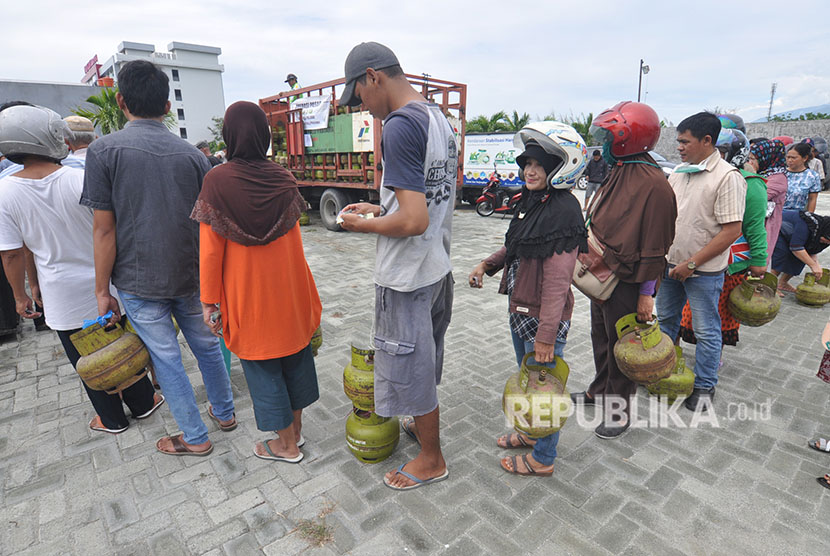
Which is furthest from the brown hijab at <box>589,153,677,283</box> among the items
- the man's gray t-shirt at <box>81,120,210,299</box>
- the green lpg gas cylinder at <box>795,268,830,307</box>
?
the green lpg gas cylinder at <box>795,268,830,307</box>

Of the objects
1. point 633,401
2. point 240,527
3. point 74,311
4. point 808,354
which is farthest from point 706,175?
point 74,311

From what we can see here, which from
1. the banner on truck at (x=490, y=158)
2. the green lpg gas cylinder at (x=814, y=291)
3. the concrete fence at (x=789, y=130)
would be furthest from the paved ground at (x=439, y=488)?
the concrete fence at (x=789, y=130)

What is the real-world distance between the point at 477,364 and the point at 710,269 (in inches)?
73.3

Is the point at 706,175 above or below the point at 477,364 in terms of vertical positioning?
above

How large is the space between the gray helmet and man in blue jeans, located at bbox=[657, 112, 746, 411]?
3.80 m

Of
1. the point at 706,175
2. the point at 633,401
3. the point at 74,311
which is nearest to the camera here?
the point at 74,311

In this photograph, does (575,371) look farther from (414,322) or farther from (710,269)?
(414,322)

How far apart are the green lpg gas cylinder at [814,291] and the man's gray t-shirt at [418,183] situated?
545 cm

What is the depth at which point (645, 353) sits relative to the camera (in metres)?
2.40

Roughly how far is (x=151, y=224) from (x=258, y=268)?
26.3 inches

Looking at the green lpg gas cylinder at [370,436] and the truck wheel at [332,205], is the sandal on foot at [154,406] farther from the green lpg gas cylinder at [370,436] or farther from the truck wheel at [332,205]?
the truck wheel at [332,205]

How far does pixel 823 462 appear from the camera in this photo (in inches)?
99.8

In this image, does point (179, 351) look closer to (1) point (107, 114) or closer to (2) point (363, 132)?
(2) point (363, 132)

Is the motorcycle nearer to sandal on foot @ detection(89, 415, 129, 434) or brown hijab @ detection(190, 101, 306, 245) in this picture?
brown hijab @ detection(190, 101, 306, 245)
